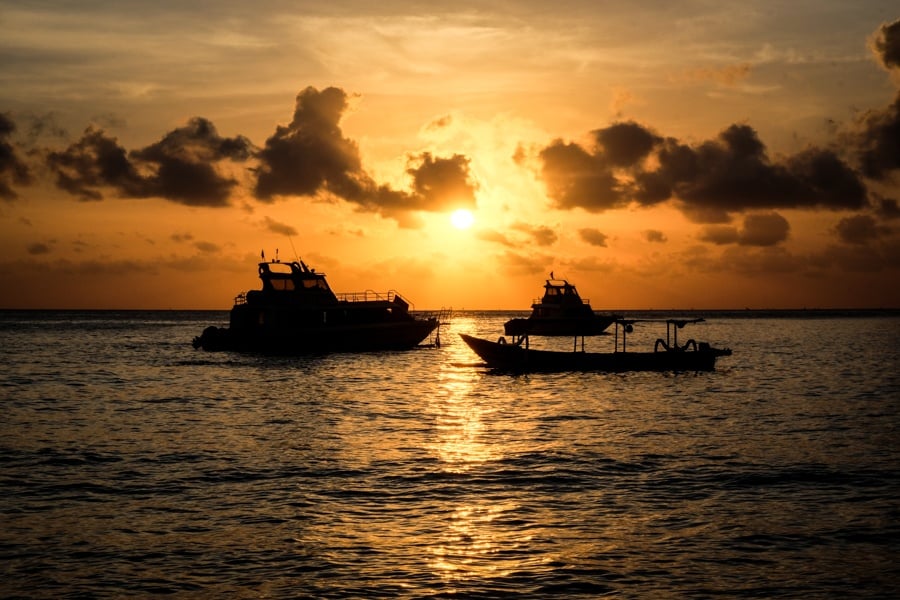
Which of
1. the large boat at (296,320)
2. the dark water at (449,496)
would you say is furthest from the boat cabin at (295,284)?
the dark water at (449,496)

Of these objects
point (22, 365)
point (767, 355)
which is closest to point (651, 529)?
point (22, 365)

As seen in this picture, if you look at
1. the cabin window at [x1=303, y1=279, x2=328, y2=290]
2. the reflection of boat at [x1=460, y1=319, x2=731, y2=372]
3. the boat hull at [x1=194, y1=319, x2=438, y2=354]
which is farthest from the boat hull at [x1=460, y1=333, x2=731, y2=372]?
the cabin window at [x1=303, y1=279, x2=328, y2=290]

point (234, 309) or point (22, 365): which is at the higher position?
point (234, 309)

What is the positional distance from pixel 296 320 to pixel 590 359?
1120 inches

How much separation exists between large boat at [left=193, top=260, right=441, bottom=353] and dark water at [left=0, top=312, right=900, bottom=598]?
88.8 ft

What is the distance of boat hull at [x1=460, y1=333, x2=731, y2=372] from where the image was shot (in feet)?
195

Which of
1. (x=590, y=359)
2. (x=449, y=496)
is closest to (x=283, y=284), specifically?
(x=590, y=359)

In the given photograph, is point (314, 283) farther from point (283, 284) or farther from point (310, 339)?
point (310, 339)

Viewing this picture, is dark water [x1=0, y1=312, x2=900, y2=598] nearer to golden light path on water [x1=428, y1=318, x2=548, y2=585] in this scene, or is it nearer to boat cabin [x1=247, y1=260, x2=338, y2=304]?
golden light path on water [x1=428, y1=318, x2=548, y2=585]

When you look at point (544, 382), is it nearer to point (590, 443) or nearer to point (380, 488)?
point (590, 443)

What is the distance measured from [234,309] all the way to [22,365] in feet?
62.7

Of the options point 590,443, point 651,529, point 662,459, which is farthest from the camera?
point 590,443

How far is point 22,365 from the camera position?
75.8 metres

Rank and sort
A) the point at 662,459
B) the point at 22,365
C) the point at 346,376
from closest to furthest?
the point at 662,459 < the point at 346,376 < the point at 22,365
